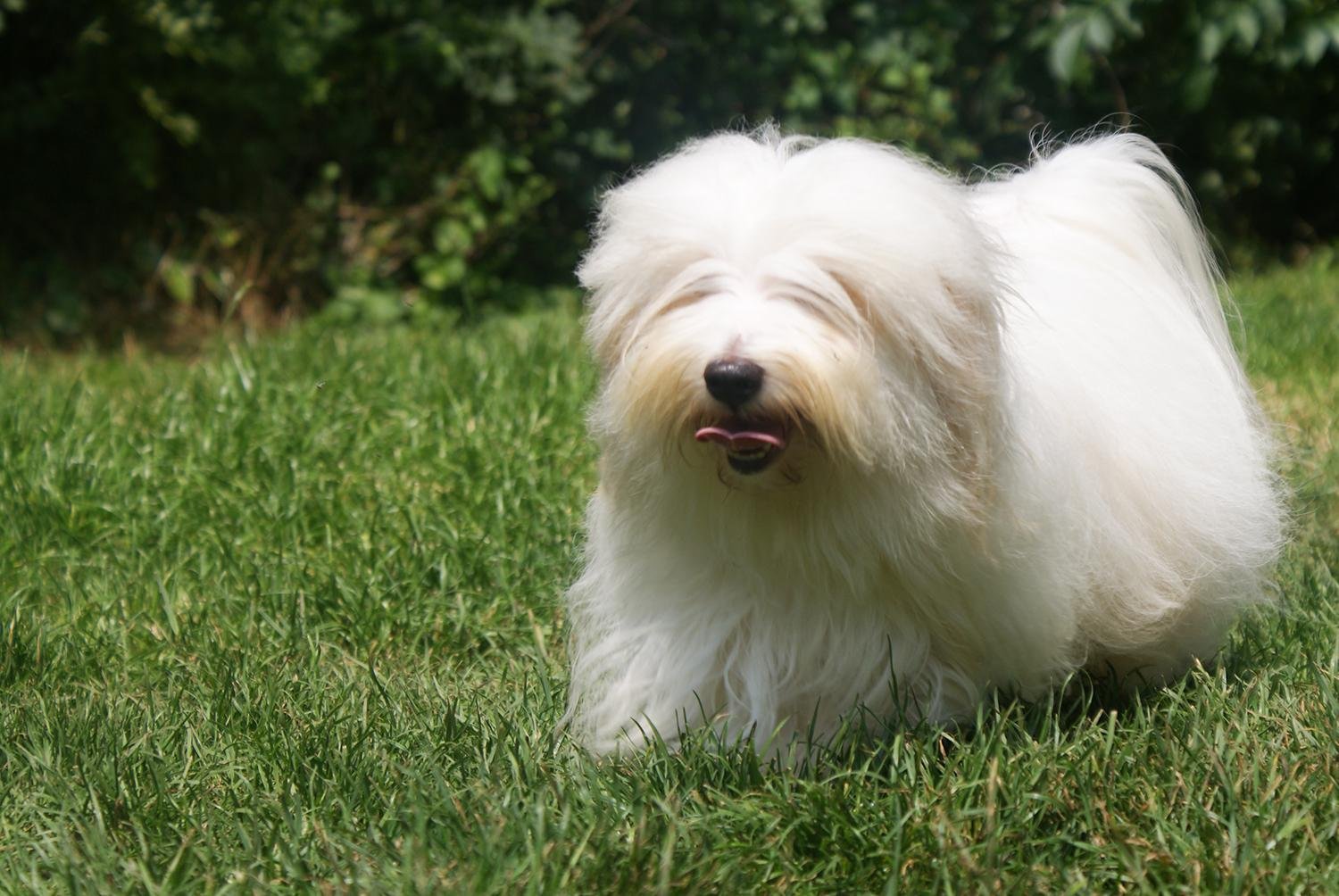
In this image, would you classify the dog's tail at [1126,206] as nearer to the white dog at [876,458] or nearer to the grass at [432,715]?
the white dog at [876,458]

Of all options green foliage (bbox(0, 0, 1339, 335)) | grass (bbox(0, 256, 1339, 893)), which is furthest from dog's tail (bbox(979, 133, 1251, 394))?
green foliage (bbox(0, 0, 1339, 335))

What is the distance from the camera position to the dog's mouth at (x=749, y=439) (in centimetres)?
229

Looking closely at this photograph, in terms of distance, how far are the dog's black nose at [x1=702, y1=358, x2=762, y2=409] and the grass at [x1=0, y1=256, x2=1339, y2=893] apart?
25.0 inches

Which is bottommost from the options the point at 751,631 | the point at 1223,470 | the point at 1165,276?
the point at 751,631

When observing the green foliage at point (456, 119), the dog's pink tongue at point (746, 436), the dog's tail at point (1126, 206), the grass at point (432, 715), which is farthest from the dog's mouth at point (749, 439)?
the green foliage at point (456, 119)

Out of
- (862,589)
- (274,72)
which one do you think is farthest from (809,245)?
(274,72)

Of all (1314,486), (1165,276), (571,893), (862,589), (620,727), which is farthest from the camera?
(1314,486)

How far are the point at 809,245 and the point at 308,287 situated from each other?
5646mm

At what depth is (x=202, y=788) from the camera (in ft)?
8.91

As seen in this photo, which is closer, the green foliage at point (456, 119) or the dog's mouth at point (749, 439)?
the dog's mouth at point (749, 439)

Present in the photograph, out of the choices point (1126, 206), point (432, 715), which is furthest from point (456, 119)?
point (432, 715)

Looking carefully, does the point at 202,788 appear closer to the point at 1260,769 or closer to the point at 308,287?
the point at 1260,769

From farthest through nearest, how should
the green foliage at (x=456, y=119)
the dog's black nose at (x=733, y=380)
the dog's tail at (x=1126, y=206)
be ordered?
the green foliage at (x=456, y=119) < the dog's tail at (x=1126, y=206) < the dog's black nose at (x=733, y=380)

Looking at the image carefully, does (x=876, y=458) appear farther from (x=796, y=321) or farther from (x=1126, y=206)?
(x=1126, y=206)
